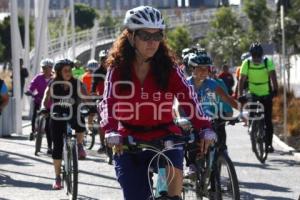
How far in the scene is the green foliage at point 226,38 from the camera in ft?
205

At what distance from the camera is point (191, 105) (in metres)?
5.99

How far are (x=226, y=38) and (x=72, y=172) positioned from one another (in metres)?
53.9

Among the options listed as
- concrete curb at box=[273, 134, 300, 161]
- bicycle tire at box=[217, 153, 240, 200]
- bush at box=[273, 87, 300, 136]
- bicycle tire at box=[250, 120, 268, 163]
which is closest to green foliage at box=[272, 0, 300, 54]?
bush at box=[273, 87, 300, 136]

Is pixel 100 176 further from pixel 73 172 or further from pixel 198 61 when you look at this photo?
pixel 198 61

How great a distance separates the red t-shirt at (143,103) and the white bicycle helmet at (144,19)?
1.03 ft

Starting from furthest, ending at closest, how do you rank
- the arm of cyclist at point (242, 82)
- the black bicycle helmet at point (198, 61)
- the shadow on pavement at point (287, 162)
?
the arm of cyclist at point (242, 82) < the shadow on pavement at point (287, 162) < the black bicycle helmet at point (198, 61)

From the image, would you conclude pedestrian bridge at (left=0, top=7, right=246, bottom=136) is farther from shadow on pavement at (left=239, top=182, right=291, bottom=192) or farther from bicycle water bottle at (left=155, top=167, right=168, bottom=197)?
bicycle water bottle at (left=155, top=167, right=168, bottom=197)

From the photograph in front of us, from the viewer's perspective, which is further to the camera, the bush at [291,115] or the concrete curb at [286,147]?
the bush at [291,115]

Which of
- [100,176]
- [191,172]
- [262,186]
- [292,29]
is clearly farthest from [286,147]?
[292,29]

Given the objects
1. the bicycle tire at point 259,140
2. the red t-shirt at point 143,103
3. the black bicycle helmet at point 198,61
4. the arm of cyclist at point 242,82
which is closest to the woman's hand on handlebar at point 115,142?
the red t-shirt at point 143,103

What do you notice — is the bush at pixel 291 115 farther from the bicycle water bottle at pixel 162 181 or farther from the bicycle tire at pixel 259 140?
the bicycle water bottle at pixel 162 181

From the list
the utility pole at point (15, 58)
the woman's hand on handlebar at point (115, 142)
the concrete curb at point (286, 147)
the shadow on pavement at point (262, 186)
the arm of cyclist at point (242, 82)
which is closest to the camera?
the woman's hand on handlebar at point (115, 142)

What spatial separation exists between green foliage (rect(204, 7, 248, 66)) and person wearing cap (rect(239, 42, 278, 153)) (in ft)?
152

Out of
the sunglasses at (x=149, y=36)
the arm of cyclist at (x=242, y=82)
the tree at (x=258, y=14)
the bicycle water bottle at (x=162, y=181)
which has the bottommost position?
the bicycle water bottle at (x=162, y=181)
